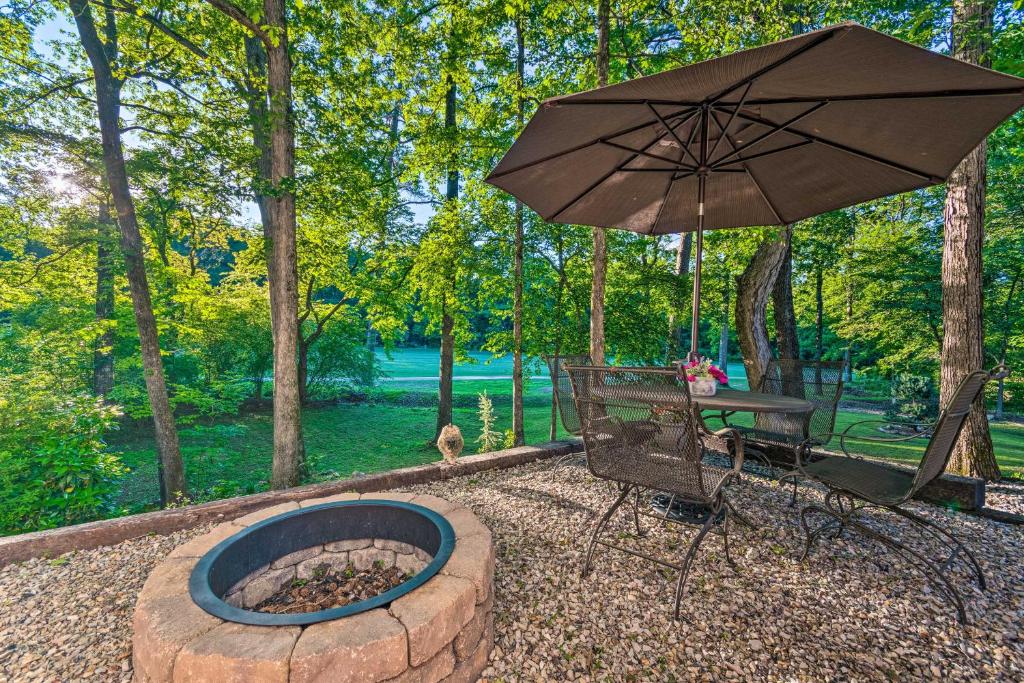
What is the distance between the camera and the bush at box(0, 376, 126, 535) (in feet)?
10.9

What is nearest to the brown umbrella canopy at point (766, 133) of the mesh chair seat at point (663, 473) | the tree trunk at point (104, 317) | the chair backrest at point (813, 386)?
the chair backrest at point (813, 386)

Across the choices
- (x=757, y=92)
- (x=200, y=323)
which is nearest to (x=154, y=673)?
(x=757, y=92)

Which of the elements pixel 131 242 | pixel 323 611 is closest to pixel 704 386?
pixel 323 611

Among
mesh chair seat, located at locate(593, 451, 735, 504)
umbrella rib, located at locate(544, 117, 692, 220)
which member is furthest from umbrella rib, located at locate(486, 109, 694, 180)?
mesh chair seat, located at locate(593, 451, 735, 504)

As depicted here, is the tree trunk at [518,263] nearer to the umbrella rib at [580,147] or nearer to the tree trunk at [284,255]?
the umbrella rib at [580,147]

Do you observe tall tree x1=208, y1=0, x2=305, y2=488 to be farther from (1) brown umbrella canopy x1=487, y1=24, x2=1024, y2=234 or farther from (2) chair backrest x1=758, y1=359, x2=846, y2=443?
(2) chair backrest x1=758, y1=359, x2=846, y2=443

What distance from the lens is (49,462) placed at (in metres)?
3.45

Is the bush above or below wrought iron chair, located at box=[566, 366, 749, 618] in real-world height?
below

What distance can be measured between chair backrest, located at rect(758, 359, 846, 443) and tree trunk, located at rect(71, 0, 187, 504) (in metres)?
6.44

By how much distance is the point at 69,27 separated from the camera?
16.5 feet

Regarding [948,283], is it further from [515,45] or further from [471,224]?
[515,45]

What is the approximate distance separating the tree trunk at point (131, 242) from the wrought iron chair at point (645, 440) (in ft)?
17.1

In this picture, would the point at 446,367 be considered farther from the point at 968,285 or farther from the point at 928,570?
the point at 968,285

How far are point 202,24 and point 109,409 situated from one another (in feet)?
14.6
